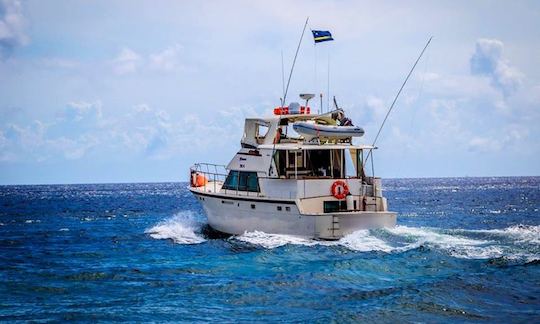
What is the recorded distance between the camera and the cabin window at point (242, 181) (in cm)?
2826

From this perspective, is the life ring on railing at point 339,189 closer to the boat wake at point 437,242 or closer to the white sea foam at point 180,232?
the boat wake at point 437,242

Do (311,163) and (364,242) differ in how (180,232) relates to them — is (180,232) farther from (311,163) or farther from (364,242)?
(364,242)

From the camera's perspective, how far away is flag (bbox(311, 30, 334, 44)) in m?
29.6

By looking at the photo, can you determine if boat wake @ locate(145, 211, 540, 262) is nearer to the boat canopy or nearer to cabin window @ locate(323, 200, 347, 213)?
cabin window @ locate(323, 200, 347, 213)

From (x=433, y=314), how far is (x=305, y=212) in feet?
33.5

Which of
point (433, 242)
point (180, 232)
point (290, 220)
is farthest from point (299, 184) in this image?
point (180, 232)

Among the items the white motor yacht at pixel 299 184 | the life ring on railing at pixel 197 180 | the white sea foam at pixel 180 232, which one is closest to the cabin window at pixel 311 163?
the white motor yacht at pixel 299 184

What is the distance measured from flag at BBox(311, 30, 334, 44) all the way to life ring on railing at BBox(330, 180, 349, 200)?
664cm

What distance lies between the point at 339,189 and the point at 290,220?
2495 millimetres

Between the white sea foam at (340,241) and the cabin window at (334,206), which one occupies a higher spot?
the cabin window at (334,206)

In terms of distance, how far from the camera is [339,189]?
26.9 metres

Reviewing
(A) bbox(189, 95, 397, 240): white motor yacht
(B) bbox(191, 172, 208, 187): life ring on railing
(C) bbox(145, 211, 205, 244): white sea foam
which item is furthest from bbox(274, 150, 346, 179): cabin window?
(B) bbox(191, 172, 208, 187): life ring on railing

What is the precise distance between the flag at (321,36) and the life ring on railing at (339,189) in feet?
21.8

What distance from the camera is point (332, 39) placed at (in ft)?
97.3
